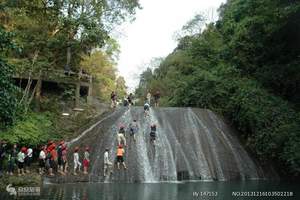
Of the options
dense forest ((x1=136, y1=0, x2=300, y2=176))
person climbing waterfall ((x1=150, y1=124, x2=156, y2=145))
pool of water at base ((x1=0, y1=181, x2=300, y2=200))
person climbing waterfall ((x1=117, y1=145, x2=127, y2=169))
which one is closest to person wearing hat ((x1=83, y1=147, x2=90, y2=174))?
person climbing waterfall ((x1=117, y1=145, x2=127, y2=169))

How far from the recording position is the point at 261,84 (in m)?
37.7

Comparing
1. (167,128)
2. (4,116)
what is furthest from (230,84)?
(4,116)

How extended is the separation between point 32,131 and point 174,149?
9.24 metres

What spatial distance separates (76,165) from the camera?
27.1 metres

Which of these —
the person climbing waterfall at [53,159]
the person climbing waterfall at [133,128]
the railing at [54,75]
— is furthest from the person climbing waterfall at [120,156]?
the railing at [54,75]

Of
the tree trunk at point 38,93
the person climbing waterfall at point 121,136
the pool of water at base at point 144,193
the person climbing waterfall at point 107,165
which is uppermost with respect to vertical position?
the tree trunk at point 38,93

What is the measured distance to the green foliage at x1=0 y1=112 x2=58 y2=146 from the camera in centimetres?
2867

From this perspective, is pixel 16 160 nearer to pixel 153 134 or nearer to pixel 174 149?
pixel 153 134

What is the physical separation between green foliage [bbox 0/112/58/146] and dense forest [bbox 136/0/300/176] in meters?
13.5

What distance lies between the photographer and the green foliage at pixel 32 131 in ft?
94.1

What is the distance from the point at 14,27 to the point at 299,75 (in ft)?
68.6

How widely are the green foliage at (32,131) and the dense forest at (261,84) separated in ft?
44.2

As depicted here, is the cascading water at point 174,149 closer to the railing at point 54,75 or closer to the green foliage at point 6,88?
the railing at point 54,75

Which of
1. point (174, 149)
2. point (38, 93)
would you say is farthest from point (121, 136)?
point (38, 93)
